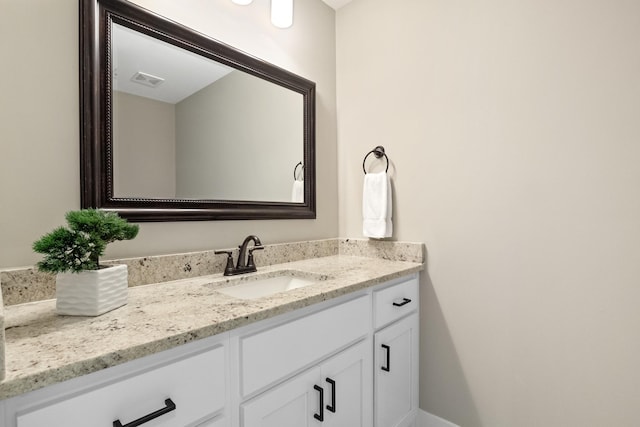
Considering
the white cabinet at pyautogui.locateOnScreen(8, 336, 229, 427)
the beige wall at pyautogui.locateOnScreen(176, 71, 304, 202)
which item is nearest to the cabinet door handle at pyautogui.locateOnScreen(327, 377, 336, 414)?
the white cabinet at pyautogui.locateOnScreen(8, 336, 229, 427)

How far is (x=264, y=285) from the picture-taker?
4.50 feet

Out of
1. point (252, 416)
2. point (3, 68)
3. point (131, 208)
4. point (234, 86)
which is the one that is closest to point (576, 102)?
point (234, 86)

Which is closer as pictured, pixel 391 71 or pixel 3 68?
pixel 3 68

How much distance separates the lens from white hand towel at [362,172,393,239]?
5.44ft

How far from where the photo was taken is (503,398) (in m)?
1.37

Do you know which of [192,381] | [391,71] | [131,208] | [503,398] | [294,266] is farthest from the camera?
[391,71]

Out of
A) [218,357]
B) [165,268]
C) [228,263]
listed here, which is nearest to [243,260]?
[228,263]

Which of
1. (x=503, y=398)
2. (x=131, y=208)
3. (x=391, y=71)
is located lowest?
(x=503, y=398)

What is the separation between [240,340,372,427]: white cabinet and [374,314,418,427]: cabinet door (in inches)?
2.8

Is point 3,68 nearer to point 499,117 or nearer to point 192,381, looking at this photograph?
point 192,381

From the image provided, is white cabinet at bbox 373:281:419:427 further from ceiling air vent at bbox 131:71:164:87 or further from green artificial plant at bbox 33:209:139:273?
ceiling air vent at bbox 131:71:164:87

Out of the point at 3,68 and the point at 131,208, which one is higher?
the point at 3,68

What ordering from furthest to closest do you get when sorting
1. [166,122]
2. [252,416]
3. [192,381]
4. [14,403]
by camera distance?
[166,122], [252,416], [192,381], [14,403]

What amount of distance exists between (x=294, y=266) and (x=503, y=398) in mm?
1082
